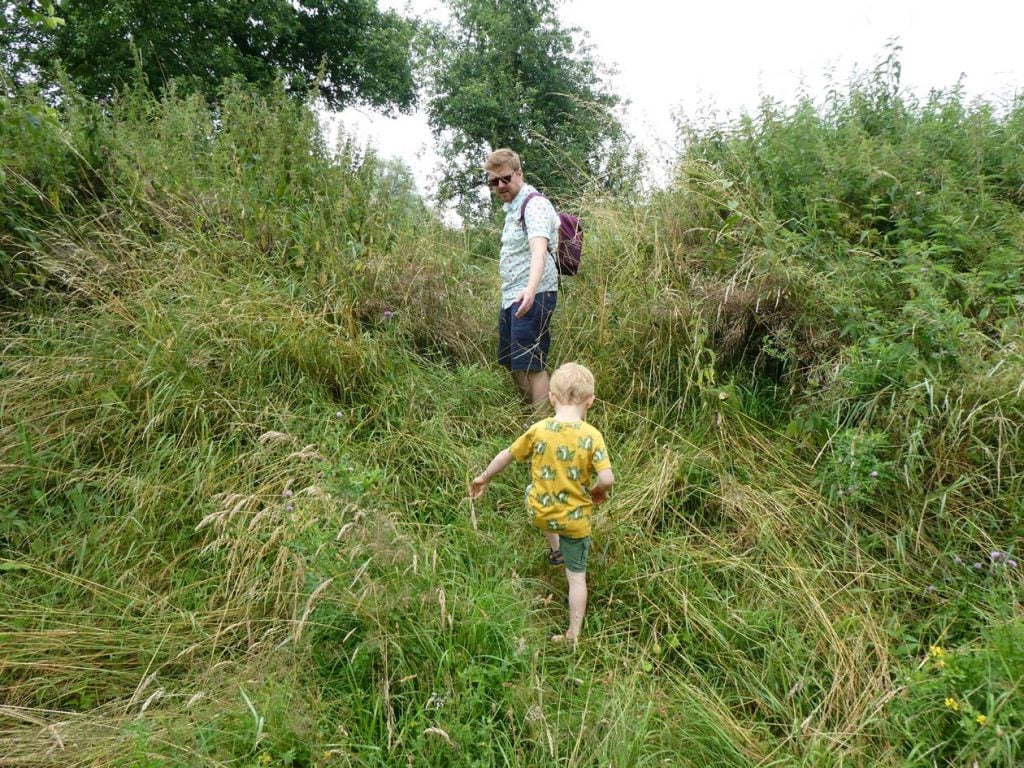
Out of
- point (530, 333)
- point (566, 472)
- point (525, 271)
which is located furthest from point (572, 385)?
point (525, 271)

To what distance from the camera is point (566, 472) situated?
8.05ft

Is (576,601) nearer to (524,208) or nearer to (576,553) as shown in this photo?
(576,553)

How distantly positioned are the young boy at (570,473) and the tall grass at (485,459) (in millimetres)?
225

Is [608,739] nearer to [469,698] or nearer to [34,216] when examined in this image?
[469,698]

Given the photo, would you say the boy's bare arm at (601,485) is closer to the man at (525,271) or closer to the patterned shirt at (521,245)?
the man at (525,271)

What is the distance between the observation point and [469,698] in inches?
76.3

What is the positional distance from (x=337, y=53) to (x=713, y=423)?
18.2m

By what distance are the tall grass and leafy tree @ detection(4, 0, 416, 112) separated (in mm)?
4565

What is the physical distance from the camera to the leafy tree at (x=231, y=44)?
11531 millimetres

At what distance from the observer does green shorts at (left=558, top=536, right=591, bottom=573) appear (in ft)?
8.18

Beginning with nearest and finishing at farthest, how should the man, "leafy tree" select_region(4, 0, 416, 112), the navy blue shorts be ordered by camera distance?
the man → the navy blue shorts → "leafy tree" select_region(4, 0, 416, 112)

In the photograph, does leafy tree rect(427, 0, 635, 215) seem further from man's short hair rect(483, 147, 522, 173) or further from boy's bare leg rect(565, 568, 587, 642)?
boy's bare leg rect(565, 568, 587, 642)

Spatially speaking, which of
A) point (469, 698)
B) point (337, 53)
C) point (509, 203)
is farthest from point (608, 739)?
point (337, 53)

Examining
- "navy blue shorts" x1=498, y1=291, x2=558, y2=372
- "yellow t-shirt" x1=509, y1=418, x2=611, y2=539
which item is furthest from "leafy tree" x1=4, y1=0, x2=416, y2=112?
"yellow t-shirt" x1=509, y1=418, x2=611, y2=539
